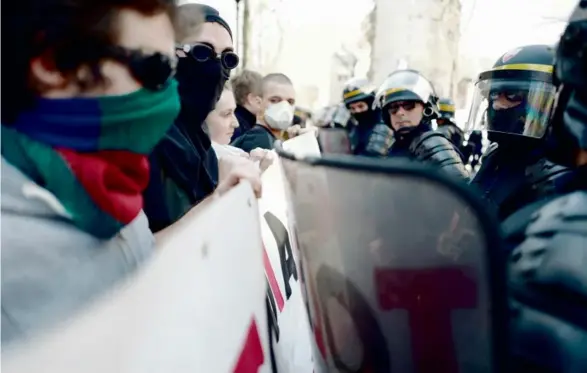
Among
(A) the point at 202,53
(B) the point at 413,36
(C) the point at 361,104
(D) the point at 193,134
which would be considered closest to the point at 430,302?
(D) the point at 193,134

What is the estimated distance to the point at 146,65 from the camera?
120 centimetres

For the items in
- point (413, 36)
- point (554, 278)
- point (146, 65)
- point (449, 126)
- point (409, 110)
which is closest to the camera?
point (554, 278)

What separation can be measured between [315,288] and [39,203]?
0.53 meters

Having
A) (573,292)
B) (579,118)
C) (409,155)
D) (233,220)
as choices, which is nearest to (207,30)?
(233,220)

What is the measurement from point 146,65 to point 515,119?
188 centimetres

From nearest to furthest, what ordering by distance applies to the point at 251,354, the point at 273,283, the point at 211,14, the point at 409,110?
the point at 251,354 → the point at 273,283 → the point at 211,14 → the point at 409,110

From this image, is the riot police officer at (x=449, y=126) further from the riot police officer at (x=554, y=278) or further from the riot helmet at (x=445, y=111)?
the riot police officer at (x=554, y=278)

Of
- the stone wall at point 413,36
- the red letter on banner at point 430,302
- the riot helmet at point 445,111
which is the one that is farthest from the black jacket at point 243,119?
the stone wall at point 413,36

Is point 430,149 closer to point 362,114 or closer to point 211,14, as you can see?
point 211,14

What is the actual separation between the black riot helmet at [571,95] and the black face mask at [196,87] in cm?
135

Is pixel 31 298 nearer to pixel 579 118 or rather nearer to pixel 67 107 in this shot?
pixel 67 107

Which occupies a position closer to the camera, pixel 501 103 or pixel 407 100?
pixel 501 103

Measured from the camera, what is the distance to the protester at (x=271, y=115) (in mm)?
4156

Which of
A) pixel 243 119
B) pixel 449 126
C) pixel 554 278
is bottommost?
pixel 449 126
